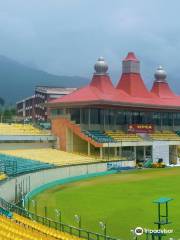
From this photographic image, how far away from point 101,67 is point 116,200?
33.4 m

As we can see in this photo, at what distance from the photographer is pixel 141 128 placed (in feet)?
198

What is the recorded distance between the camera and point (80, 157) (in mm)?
49938

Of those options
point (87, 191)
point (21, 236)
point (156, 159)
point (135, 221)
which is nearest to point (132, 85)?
point (156, 159)

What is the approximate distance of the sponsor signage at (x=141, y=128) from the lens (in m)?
59.7

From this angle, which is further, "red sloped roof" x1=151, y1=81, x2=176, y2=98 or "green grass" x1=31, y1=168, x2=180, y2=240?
"red sloped roof" x1=151, y1=81, x2=176, y2=98

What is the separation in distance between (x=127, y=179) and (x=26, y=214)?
22054 millimetres

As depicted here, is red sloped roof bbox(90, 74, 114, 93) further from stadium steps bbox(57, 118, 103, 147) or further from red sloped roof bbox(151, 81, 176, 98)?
red sloped roof bbox(151, 81, 176, 98)

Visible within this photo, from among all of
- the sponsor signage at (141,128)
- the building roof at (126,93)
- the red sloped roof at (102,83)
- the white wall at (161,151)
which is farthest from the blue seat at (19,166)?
the red sloped roof at (102,83)

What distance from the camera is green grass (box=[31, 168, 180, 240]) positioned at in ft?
75.2

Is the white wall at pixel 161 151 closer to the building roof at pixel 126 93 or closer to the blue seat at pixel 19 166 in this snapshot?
the building roof at pixel 126 93

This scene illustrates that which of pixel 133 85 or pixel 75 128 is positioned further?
pixel 133 85

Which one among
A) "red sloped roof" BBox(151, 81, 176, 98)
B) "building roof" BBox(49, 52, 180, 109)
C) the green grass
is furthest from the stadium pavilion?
the green grass

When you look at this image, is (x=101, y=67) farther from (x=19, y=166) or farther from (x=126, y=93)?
(x=19, y=166)

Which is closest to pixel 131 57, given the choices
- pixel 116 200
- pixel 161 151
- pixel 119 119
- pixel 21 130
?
pixel 119 119
